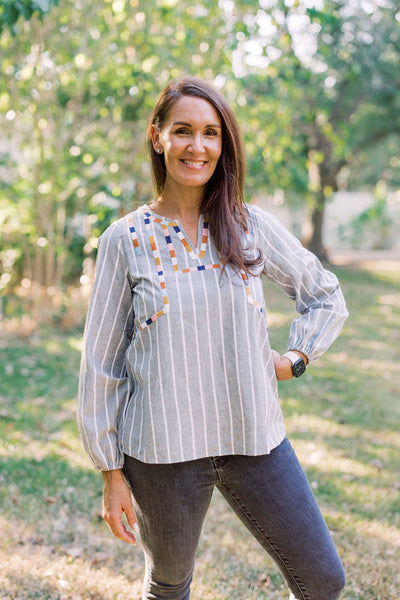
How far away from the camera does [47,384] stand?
18.6 feet

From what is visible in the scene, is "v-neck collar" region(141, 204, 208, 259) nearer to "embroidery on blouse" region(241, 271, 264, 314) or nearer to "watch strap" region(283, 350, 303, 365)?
"embroidery on blouse" region(241, 271, 264, 314)

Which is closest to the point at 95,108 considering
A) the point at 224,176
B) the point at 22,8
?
the point at 22,8

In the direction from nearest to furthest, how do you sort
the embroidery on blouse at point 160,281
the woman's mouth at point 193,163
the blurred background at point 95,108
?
the embroidery on blouse at point 160,281
the woman's mouth at point 193,163
the blurred background at point 95,108

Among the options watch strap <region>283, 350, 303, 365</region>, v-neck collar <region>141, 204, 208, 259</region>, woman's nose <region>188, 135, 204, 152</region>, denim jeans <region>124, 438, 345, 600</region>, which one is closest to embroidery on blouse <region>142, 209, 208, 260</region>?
v-neck collar <region>141, 204, 208, 259</region>

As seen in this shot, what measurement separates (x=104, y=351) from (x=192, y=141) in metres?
0.66

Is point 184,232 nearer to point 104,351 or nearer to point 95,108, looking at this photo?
point 104,351

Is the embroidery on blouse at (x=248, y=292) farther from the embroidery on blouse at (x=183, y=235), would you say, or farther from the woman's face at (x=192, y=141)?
the woman's face at (x=192, y=141)

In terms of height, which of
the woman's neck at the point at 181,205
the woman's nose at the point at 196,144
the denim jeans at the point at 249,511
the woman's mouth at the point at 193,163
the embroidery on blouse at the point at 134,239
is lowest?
the denim jeans at the point at 249,511

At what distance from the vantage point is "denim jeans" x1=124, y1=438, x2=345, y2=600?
165cm

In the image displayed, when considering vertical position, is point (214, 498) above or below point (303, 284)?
below

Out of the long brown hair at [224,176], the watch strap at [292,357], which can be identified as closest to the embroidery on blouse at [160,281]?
the long brown hair at [224,176]

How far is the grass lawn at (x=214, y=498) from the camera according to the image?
280cm

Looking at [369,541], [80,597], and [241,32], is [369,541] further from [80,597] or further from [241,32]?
[241,32]

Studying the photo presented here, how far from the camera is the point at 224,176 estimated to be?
1.79 m
